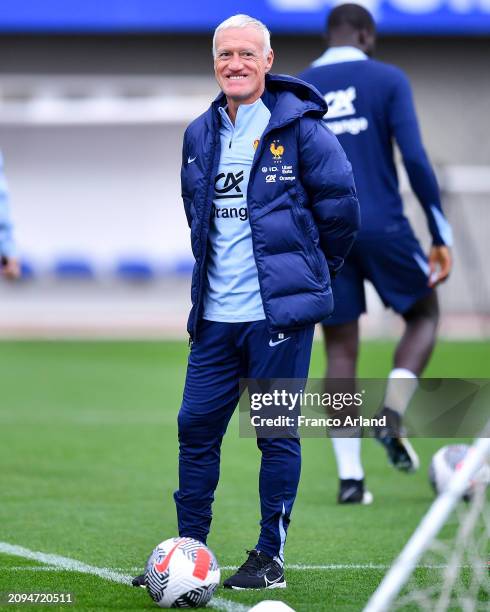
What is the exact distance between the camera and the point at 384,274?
7109mm

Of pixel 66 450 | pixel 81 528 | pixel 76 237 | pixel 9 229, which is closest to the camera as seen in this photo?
pixel 81 528

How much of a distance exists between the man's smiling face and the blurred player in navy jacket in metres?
2.22

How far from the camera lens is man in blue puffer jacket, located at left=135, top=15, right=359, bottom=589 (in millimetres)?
4711

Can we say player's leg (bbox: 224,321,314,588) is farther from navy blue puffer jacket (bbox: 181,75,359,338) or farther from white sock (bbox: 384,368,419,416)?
white sock (bbox: 384,368,419,416)

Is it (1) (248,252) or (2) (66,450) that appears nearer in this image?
(1) (248,252)

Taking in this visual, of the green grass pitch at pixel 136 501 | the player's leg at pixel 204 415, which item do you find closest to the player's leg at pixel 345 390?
the green grass pitch at pixel 136 501

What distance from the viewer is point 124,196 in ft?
81.5

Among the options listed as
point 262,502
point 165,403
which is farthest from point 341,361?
point 165,403

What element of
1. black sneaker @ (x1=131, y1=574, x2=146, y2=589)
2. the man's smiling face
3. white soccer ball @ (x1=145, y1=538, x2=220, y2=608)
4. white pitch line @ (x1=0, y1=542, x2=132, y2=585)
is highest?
the man's smiling face

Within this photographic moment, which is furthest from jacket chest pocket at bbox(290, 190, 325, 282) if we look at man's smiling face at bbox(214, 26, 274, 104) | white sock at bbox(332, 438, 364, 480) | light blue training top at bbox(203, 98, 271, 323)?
white sock at bbox(332, 438, 364, 480)

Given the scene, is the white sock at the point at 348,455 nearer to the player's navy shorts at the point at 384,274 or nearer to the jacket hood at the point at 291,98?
the player's navy shorts at the point at 384,274

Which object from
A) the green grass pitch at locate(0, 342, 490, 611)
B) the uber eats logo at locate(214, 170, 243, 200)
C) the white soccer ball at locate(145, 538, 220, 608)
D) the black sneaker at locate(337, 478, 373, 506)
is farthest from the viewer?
the black sneaker at locate(337, 478, 373, 506)

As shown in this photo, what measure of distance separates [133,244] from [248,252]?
20096 mm

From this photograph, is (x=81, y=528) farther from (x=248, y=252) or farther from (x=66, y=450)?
(x=66, y=450)
